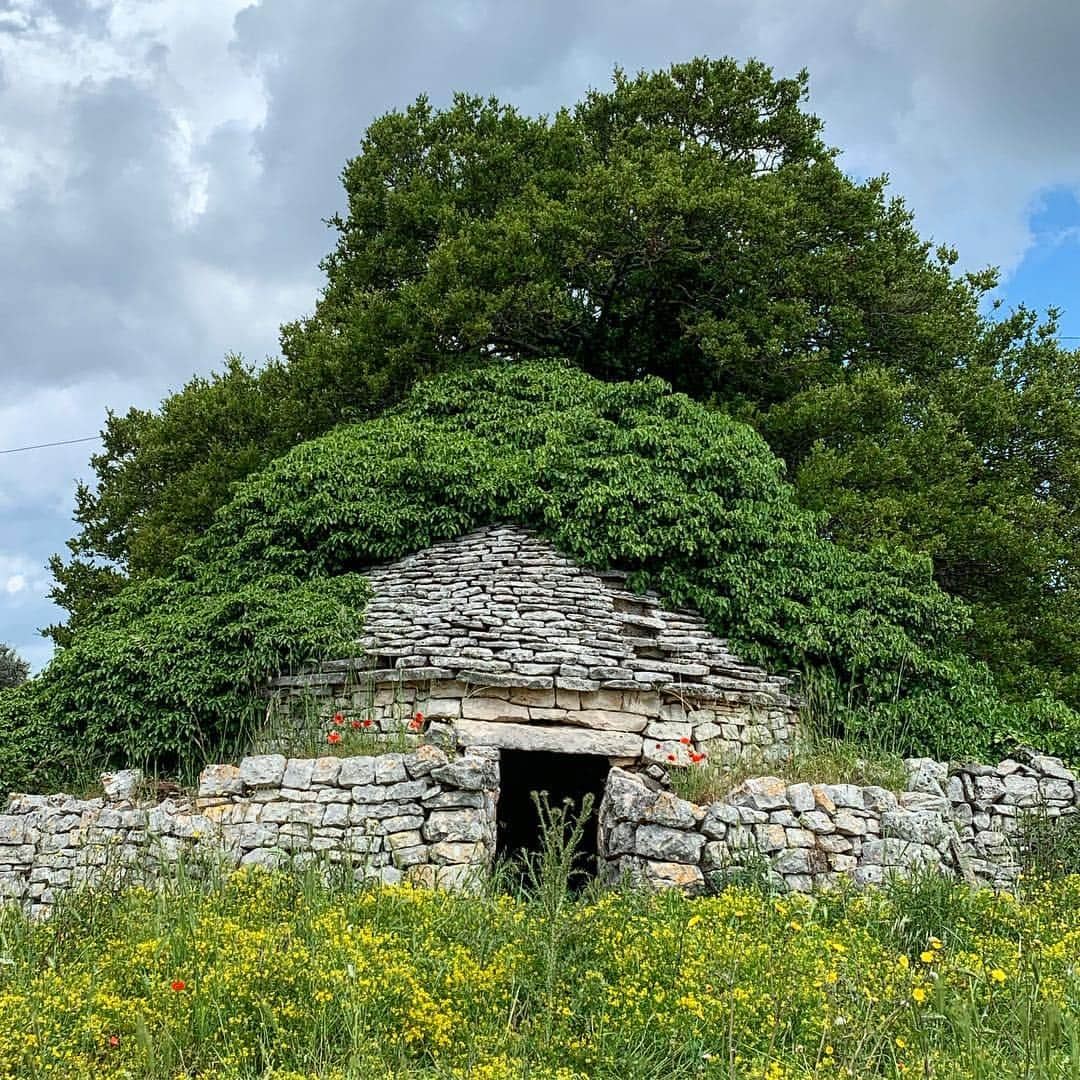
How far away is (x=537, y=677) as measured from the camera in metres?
9.89

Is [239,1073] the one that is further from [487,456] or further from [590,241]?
[590,241]

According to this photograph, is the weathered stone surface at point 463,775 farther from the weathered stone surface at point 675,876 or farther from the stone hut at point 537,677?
the weathered stone surface at point 675,876

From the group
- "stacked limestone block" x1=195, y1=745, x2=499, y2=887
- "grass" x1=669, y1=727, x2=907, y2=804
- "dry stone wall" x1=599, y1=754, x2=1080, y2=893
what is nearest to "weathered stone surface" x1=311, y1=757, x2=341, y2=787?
"stacked limestone block" x1=195, y1=745, x2=499, y2=887

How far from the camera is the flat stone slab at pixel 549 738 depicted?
9586 mm

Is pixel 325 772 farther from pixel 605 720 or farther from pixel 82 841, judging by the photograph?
pixel 605 720

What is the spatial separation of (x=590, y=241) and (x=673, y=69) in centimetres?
527

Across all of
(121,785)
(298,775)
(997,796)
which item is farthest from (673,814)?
(121,785)

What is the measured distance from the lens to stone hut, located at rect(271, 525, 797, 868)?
32.3 feet

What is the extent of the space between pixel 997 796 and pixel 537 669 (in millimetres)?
4380

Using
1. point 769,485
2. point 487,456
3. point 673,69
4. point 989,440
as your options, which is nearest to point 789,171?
point 673,69

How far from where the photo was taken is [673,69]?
18.3 m

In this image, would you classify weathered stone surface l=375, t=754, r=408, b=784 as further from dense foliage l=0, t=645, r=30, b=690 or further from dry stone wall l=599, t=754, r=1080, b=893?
dense foliage l=0, t=645, r=30, b=690

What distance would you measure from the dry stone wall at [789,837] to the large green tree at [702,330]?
6.17 m

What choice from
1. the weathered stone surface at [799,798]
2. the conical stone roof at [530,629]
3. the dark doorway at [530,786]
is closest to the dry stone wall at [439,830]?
the weathered stone surface at [799,798]
